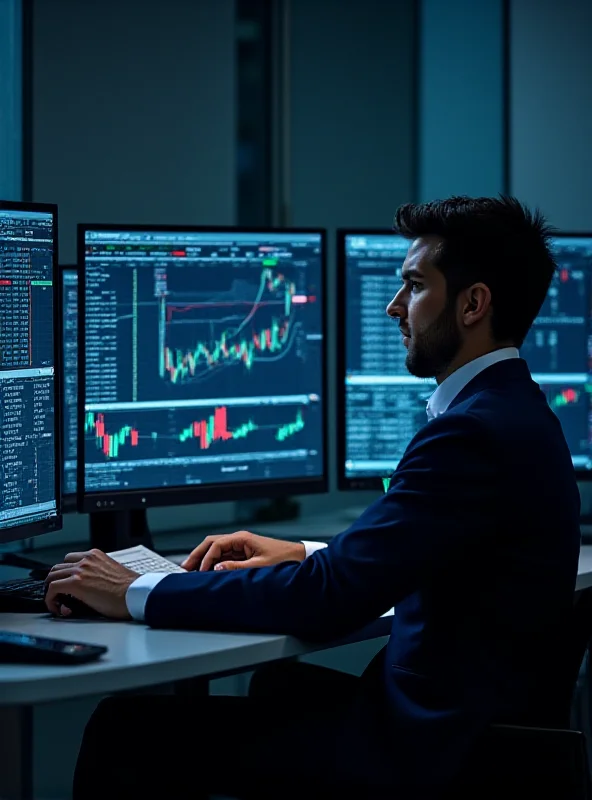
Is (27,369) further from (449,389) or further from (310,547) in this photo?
(449,389)

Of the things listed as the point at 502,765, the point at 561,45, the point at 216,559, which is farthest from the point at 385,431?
the point at 561,45

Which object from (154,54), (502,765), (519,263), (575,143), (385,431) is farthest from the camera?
(575,143)

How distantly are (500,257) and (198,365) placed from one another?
0.78 m

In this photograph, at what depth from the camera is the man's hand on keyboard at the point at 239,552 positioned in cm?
191

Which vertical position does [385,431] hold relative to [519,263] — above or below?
below

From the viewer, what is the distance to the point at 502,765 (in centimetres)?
149

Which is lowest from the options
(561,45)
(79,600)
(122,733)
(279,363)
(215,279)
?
(122,733)

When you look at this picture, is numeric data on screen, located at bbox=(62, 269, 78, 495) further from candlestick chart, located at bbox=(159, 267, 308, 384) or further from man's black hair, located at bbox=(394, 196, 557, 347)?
man's black hair, located at bbox=(394, 196, 557, 347)

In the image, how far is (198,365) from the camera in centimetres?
229

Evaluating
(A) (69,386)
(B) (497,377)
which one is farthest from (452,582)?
(A) (69,386)

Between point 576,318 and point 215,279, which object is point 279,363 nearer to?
point 215,279

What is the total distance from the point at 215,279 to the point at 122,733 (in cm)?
94

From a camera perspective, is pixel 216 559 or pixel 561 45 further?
pixel 561 45

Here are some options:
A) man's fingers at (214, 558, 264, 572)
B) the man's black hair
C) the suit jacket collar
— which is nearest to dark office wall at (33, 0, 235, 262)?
man's fingers at (214, 558, 264, 572)
